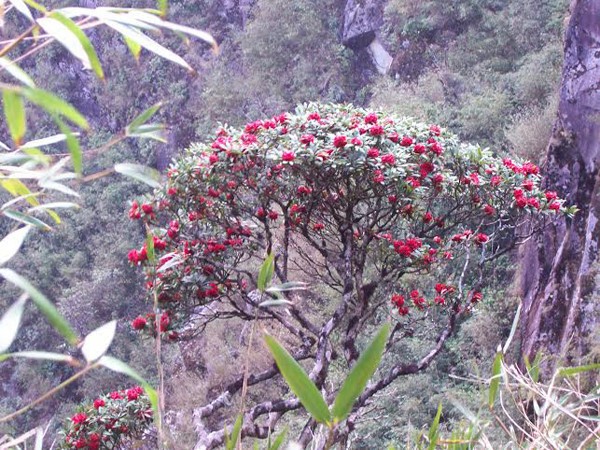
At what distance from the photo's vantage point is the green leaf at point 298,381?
63 cm

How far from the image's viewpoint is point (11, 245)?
720 mm

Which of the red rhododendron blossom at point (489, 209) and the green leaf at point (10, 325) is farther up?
the green leaf at point (10, 325)

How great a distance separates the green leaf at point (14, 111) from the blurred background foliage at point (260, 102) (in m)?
5.03

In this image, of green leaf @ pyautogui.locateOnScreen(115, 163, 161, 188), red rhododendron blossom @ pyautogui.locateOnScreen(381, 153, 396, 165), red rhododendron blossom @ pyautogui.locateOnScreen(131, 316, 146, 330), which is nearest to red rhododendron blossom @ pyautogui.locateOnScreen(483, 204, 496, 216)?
red rhododendron blossom @ pyautogui.locateOnScreen(381, 153, 396, 165)

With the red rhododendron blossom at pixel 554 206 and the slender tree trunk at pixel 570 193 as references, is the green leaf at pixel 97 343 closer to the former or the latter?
the red rhododendron blossom at pixel 554 206

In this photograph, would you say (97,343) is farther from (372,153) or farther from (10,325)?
(372,153)

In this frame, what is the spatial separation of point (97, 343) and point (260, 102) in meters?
13.0

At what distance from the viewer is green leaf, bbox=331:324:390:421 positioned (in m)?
0.65

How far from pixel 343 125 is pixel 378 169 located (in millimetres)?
292

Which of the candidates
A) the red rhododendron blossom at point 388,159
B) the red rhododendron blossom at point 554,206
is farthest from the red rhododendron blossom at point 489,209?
the red rhododendron blossom at point 388,159

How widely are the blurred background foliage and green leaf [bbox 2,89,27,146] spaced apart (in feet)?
16.5

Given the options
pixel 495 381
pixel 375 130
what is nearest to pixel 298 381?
pixel 495 381

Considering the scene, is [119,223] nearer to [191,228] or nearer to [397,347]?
[397,347]

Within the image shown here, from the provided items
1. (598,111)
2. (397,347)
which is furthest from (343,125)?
(397,347)
